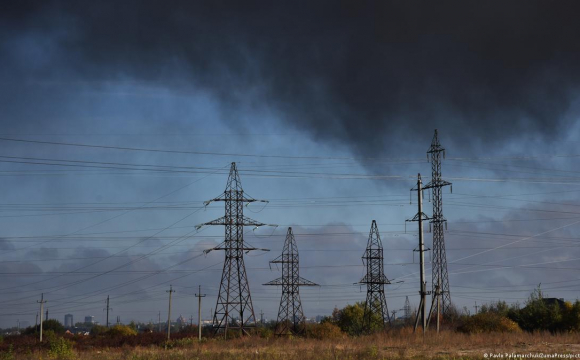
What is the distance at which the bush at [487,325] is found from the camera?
58.2 m

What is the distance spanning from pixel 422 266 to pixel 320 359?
1546 centimetres

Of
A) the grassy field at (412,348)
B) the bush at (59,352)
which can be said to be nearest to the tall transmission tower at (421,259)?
the grassy field at (412,348)

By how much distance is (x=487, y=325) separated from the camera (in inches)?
2320

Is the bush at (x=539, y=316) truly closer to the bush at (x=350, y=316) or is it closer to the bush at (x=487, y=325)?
the bush at (x=487, y=325)

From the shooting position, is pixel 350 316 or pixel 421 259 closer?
pixel 421 259

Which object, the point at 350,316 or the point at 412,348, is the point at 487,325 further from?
the point at 350,316

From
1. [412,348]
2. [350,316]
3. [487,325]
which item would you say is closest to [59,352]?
[412,348]

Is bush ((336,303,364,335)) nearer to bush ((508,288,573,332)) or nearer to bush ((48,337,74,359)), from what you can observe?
bush ((508,288,573,332))

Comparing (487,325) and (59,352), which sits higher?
(487,325)

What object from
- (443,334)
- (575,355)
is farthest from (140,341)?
(575,355)

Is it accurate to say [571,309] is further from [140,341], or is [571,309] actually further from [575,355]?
[140,341]

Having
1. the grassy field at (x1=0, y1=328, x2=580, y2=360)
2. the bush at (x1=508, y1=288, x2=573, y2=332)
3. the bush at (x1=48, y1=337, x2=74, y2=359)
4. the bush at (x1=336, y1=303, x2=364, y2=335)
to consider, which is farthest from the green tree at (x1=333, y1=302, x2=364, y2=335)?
the bush at (x1=48, y1=337, x2=74, y2=359)

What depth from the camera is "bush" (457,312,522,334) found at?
2290 inches

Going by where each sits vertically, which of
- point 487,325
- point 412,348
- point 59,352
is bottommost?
point 59,352
